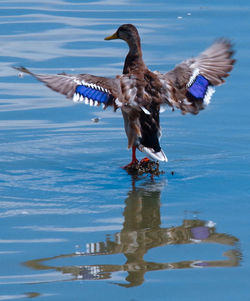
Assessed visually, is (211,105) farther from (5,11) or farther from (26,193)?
(5,11)

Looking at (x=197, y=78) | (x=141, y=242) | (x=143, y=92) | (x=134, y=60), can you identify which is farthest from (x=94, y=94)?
(x=141, y=242)

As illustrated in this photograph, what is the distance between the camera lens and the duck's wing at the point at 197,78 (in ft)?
26.9

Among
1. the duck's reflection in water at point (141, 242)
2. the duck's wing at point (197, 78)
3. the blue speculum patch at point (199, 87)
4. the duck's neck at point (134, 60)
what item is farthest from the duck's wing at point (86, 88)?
the duck's reflection in water at point (141, 242)

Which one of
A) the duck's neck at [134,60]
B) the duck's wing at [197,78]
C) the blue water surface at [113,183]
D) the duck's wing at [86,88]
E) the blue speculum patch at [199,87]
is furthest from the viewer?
the duck's neck at [134,60]

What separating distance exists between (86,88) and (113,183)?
3.05 feet

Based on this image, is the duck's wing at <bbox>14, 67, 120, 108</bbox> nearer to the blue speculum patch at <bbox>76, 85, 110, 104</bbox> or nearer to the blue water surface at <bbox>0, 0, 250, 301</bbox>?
the blue speculum patch at <bbox>76, 85, 110, 104</bbox>

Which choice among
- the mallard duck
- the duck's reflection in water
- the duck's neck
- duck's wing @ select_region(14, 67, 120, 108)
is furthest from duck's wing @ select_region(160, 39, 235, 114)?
the duck's reflection in water

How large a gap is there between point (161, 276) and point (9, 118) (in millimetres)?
4624

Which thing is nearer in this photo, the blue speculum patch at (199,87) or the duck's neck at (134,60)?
the blue speculum patch at (199,87)

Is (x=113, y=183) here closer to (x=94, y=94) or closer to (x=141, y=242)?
(x=94, y=94)

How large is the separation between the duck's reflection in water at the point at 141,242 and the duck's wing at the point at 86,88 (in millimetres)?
1039

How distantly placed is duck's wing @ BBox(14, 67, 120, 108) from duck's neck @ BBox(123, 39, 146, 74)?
0.66 m

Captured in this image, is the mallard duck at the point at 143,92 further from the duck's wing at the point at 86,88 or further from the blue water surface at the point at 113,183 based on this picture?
the blue water surface at the point at 113,183

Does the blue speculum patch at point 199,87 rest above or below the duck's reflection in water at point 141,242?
above
